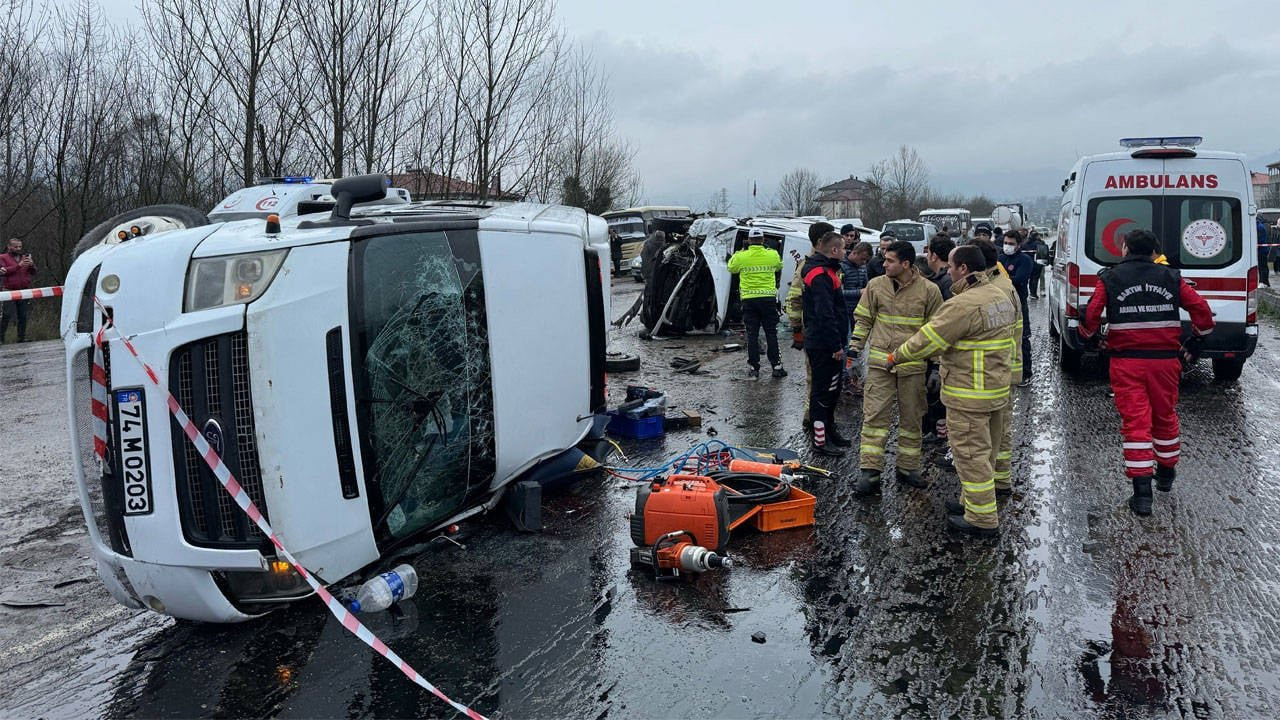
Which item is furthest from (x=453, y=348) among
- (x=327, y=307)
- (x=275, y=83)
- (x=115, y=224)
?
(x=275, y=83)

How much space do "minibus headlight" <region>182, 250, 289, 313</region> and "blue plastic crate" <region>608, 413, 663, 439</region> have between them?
4477 mm

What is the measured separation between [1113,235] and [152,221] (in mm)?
9278

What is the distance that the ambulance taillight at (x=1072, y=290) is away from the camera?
33.0 feet

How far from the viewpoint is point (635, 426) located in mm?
8234

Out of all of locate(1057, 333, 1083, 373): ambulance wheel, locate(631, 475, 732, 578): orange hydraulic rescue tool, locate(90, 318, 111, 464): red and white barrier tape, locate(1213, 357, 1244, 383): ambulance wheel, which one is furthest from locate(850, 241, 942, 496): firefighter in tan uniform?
locate(1213, 357, 1244, 383): ambulance wheel

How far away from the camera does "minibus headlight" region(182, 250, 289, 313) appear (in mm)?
4039

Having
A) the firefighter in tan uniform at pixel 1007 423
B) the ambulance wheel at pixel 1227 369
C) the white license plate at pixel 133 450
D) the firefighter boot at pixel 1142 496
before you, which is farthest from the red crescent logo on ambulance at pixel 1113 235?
the white license plate at pixel 133 450

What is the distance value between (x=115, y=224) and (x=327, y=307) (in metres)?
1.85

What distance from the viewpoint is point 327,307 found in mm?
4281

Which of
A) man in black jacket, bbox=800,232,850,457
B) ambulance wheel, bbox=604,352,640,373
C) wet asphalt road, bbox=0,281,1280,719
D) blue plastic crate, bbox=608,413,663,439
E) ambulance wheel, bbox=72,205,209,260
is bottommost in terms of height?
wet asphalt road, bbox=0,281,1280,719

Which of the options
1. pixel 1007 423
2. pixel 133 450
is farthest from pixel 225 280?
pixel 1007 423

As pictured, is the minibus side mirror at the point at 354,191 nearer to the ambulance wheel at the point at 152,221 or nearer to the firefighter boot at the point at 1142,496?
the ambulance wheel at the point at 152,221

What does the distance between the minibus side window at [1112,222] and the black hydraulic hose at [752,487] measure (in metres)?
6.14

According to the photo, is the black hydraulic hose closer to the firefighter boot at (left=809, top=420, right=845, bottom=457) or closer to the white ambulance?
the firefighter boot at (left=809, top=420, right=845, bottom=457)
